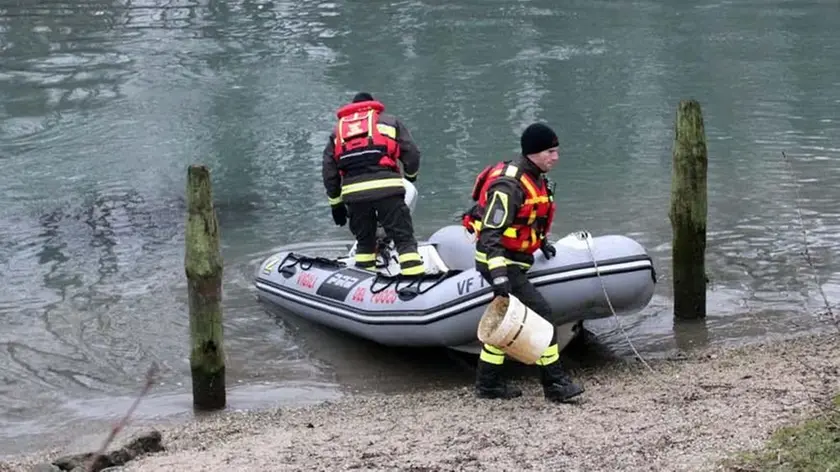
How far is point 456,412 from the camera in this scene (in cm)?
760

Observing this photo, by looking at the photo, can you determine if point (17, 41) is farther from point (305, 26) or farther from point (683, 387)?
point (683, 387)

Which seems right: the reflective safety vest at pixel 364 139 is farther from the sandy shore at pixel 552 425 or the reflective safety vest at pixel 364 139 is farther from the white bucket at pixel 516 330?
the white bucket at pixel 516 330

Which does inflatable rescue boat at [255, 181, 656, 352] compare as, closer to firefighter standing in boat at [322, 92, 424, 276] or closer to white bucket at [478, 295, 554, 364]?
firefighter standing in boat at [322, 92, 424, 276]

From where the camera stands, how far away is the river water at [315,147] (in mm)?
9859

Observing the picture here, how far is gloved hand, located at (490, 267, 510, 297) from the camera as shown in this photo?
7316 millimetres

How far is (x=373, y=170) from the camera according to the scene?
9438 millimetres

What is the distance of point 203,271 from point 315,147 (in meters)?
9.61

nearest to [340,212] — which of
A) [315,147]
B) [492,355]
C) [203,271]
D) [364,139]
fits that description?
[364,139]

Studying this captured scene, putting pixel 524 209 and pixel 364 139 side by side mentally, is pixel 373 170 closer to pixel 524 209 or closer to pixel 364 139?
pixel 364 139

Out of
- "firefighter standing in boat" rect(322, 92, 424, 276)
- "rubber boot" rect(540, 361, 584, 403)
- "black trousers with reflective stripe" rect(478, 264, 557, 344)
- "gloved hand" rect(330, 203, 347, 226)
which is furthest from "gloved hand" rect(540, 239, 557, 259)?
"gloved hand" rect(330, 203, 347, 226)

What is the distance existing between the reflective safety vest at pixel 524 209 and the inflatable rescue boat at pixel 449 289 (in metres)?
0.58

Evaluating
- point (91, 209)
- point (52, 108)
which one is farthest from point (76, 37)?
point (91, 209)

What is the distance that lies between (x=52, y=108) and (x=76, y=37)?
23.1 ft

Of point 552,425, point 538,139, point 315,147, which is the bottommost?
point 315,147
